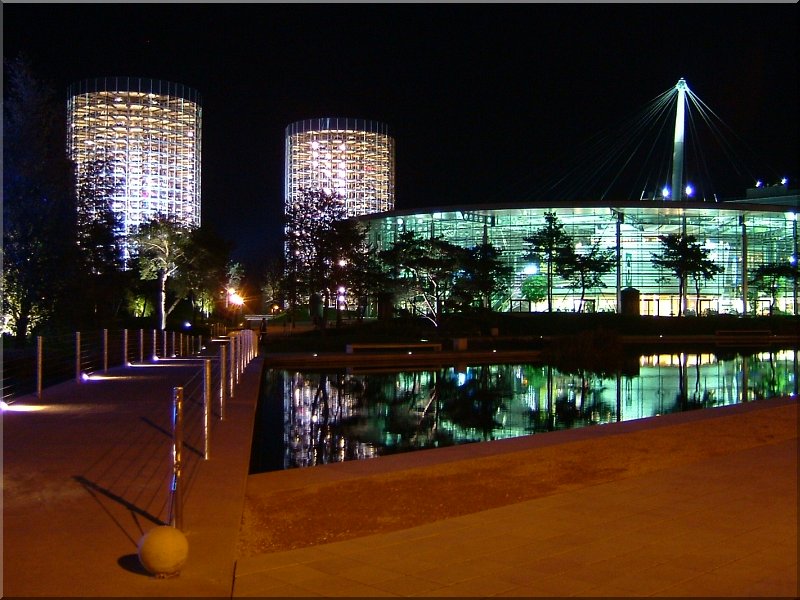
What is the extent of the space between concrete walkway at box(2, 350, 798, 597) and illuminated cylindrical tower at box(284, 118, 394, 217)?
323 feet

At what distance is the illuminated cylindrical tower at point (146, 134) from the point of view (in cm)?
8994

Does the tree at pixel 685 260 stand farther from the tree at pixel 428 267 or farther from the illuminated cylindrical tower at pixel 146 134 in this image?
the illuminated cylindrical tower at pixel 146 134

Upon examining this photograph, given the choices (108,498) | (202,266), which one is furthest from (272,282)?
(108,498)

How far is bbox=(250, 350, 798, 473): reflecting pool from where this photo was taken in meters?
12.2

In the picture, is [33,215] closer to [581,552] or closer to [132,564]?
[132,564]

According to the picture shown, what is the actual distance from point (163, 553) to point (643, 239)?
207 feet

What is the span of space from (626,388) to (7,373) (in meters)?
13.3

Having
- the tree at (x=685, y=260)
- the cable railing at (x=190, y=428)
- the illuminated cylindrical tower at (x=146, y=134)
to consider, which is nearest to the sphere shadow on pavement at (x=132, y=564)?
the cable railing at (x=190, y=428)

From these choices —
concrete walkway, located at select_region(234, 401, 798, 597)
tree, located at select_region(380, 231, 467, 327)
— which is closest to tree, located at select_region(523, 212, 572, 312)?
tree, located at select_region(380, 231, 467, 327)

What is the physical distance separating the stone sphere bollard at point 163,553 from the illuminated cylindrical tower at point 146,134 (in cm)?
8657

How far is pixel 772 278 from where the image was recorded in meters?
62.0

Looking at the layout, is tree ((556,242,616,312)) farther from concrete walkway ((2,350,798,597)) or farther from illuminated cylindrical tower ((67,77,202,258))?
illuminated cylindrical tower ((67,77,202,258))

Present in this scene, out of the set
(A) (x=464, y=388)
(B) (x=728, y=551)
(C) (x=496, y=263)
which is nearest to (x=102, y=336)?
(A) (x=464, y=388)

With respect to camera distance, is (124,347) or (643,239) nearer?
(124,347)
